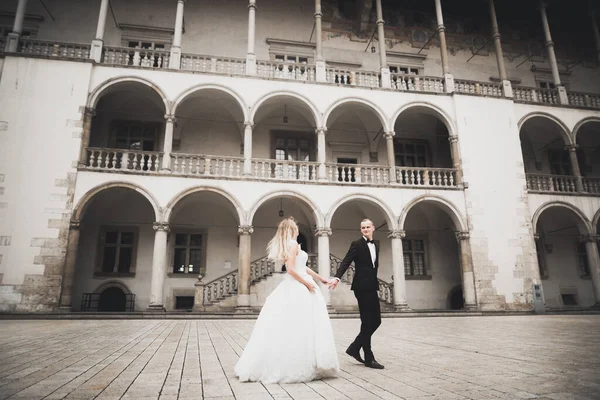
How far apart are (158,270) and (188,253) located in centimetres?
325

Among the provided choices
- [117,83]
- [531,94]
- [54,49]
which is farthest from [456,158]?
[54,49]

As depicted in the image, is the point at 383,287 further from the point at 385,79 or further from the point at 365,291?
the point at 365,291

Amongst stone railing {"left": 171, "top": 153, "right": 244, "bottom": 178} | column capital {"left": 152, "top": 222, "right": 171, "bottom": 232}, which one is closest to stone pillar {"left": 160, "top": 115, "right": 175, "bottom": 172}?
stone railing {"left": 171, "top": 153, "right": 244, "bottom": 178}

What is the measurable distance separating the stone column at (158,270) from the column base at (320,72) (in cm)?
901

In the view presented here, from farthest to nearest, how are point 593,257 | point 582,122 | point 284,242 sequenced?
point 582,122, point 593,257, point 284,242

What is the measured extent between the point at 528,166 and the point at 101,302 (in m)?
22.0

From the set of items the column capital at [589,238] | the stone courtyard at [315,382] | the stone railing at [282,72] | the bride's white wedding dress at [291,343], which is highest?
the stone railing at [282,72]

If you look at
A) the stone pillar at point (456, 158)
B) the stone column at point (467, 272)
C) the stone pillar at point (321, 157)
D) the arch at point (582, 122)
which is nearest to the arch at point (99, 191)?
the stone pillar at point (321, 157)

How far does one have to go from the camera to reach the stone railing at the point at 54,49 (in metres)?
14.8

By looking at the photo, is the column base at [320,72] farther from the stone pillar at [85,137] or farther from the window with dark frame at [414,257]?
the stone pillar at [85,137]

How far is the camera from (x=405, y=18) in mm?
20859

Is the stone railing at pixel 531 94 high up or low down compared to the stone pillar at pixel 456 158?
up

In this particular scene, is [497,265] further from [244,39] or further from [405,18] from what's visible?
[244,39]

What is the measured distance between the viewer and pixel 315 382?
375cm
